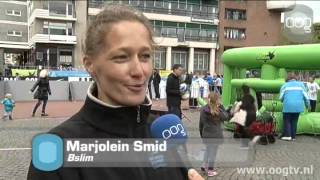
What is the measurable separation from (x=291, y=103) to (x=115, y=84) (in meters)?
10.1

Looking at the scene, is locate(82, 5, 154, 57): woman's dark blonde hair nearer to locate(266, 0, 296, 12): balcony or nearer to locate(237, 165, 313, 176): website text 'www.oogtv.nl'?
locate(237, 165, 313, 176): website text 'www.oogtv.nl'

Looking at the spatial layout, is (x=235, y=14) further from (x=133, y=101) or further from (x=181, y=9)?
(x=133, y=101)

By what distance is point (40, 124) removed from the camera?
1403 cm

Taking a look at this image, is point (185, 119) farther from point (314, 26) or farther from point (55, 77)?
point (314, 26)

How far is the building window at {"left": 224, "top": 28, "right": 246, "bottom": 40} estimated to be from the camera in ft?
212

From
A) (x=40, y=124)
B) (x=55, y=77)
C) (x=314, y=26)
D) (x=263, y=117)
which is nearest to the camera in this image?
(x=263, y=117)

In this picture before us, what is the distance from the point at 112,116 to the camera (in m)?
1.65

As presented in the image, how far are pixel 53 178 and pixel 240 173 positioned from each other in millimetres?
6110

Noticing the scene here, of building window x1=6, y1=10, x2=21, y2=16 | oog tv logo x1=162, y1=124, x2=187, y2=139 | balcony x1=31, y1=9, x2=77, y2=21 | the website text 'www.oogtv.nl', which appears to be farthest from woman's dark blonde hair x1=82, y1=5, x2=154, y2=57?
balcony x1=31, y1=9, x2=77, y2=21

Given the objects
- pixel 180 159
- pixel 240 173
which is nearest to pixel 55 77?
pixel 240 173

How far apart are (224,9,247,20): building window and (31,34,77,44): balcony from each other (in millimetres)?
22824

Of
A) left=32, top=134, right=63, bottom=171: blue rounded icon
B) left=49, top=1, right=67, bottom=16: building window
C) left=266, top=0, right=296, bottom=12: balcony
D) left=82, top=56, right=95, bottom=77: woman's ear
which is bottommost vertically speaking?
left=32, top=134, right=63, bottom=171: blue rounded icon

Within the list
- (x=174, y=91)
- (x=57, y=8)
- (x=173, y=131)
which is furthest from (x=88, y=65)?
(x=57, y=8)

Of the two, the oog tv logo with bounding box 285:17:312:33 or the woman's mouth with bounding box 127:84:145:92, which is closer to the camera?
the woman's mouth with bounding box 127:84:145:92
